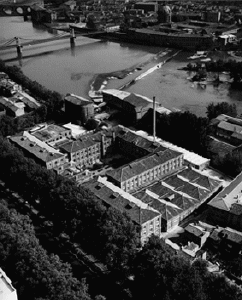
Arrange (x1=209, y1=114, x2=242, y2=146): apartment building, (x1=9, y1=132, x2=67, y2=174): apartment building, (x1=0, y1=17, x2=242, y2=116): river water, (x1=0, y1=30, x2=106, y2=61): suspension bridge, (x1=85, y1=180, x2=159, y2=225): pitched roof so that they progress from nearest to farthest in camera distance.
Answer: (x1=85, y1=180, x2=159, y2=225): pitched roof, (x1=9, y1=132, x2=67, y2=174): apartment building, (x1=209, y1=114, x2=242, y2=146): apartment building, (x1=0, y1=17, x2=242, y2=116): river water, (x1=0, y1=30, x2=106, y2=61): suspension bridge

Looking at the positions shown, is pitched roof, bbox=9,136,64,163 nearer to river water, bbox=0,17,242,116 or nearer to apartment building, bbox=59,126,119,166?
apartment building, bbox=59,126,119,166

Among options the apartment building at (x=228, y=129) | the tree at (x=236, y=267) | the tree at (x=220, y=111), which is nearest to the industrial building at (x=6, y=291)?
the tree at (x=236, y=267)

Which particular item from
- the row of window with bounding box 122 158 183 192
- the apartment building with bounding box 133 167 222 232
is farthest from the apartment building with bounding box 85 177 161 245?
the row of window with bounding box 122 158 183 192

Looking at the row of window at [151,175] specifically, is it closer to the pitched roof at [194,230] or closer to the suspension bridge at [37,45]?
the pitched roof at [194,230]

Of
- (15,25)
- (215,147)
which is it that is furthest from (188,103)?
(15,25)

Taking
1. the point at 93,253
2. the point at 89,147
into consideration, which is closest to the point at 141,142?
the point at 89,147

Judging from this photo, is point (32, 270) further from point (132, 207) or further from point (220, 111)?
point (220, 111)

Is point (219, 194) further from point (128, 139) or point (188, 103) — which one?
point (188, 103)
